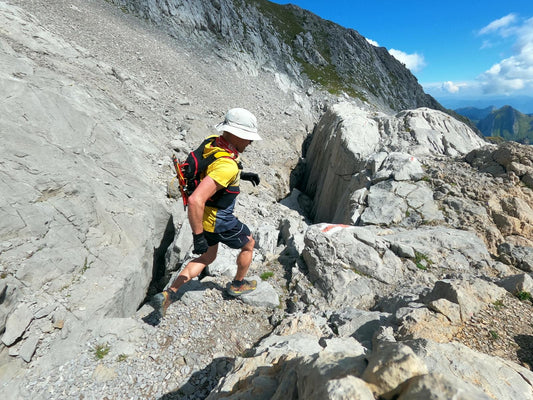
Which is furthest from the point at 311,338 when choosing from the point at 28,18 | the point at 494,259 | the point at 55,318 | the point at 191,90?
the point at 191,90

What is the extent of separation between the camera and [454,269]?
29.7ft

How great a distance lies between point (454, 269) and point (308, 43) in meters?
61.8

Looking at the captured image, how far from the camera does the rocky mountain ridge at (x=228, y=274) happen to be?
3.56 m

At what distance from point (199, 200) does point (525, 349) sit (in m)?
6.52

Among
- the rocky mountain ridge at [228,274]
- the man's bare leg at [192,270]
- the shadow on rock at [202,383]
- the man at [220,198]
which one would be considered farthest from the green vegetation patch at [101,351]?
the man's bare leg at [192,270]

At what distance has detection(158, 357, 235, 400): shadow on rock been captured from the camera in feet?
15.2

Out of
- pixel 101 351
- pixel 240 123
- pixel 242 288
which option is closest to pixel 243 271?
pixel 242 288

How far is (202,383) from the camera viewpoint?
4852 millimetres

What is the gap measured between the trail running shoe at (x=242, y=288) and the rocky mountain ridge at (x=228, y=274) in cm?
27

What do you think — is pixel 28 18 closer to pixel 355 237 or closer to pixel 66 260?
pixel 66 260

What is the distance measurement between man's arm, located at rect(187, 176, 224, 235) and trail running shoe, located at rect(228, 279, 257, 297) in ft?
8.12

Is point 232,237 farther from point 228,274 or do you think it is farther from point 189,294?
point 228,274

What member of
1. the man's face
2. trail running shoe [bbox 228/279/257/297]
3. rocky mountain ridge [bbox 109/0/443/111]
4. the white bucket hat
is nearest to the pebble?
trail running shoe [bbox 228/279/257/297]

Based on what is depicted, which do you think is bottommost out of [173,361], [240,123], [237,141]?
[173,361]
